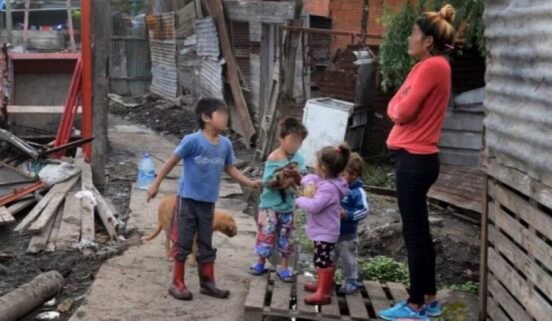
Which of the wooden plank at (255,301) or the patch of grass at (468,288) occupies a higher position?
the wooden plank at (255,301)

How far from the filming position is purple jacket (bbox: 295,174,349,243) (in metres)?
4.63

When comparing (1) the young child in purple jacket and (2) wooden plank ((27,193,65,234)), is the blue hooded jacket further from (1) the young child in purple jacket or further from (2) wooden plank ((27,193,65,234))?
(2) wooden plank ((27,193,65,234))

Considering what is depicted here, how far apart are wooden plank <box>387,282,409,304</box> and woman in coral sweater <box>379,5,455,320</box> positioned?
1.70ft

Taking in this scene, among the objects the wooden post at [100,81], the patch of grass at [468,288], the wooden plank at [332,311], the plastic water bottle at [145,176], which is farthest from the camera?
the plastic water bottle at [145,176]

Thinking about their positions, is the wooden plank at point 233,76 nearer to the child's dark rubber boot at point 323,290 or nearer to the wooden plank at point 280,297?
the wooden plank at point 280,297

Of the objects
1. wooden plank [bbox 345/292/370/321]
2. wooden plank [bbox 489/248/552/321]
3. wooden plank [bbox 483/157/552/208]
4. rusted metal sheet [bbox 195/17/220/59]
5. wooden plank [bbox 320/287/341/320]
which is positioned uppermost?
rusted metal sheet [bbox 195/17/220/59]

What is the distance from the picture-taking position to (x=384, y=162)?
459 inches

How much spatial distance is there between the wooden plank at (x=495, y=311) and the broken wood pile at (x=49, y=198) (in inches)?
140

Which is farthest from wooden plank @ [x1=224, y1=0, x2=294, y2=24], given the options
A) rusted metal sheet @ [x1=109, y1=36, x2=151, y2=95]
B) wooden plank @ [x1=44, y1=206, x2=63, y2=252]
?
rusted metal sheet @ [x1=109, y1=36, x2=151, y2=95]

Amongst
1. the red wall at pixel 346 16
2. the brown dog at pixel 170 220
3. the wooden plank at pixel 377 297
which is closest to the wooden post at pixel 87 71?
the brown dog at pixel 170 220

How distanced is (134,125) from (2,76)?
7.65m

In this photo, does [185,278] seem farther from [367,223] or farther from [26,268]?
[367,223]

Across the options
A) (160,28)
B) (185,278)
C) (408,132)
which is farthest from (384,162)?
(160,28)

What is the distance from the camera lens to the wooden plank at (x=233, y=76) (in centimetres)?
1375
